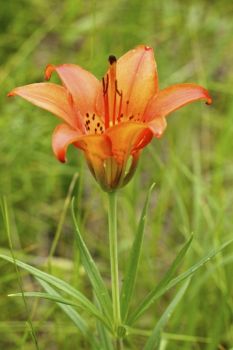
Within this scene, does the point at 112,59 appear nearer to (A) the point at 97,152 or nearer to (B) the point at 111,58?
(B) the point at 111,58

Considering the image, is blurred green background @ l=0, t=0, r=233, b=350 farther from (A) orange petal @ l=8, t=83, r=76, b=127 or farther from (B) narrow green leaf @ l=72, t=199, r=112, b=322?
(A) orange petal @ l=8, t=83, r=76, b=127

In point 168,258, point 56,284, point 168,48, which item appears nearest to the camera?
point 56,284

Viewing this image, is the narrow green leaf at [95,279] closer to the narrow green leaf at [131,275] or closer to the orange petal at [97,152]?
the narrow green leaf at [131,275]

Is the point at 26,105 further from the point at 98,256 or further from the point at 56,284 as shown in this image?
the point at 56,284

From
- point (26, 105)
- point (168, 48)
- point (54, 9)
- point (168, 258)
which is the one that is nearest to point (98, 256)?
point (168, 258)

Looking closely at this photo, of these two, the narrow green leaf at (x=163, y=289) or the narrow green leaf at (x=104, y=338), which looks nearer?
the narrow green leaf at (x=163, y=289)

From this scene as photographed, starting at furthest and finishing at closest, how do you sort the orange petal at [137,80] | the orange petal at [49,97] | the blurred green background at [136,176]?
the blurred green background at [136,176], the orange petal at [137,80], the orange petal at [49,97]

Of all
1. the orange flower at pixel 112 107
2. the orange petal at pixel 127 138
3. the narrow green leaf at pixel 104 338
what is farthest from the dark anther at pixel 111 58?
the narrow green leaf at pixel 104 338
